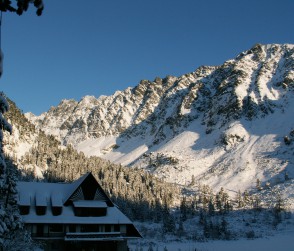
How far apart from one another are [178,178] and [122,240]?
5725 inches

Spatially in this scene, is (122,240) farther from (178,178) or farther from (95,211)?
(178,178)

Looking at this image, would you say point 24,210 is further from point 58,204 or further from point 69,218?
point 69,218

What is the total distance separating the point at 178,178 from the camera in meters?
189

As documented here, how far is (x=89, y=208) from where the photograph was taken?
45531 millimetres

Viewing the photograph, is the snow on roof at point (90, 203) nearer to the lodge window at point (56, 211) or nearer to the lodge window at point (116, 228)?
the lodge window at point (56, 211)

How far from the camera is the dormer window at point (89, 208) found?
44812 mm

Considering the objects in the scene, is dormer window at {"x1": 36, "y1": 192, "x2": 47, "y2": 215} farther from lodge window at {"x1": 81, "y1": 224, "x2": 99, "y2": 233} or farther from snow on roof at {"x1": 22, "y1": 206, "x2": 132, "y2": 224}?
lodge window at {"x1": 81, "y1": 224, "x2": 99, "y2": 233}

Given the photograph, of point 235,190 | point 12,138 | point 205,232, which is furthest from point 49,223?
point 235,190

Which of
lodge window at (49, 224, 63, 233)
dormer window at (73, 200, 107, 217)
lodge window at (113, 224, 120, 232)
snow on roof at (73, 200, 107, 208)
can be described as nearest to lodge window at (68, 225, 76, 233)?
lodge window at (49, 224, 63, 233)

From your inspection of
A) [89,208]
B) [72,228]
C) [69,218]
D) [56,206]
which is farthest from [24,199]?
[89,208]

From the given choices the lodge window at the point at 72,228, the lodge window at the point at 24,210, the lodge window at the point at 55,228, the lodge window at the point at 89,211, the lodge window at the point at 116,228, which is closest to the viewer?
the lodge window at the point at 55,228

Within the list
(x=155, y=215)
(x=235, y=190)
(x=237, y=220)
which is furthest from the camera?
(x=235, y=190)

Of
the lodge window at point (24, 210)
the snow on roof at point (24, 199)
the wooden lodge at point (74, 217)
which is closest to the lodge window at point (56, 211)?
the wooden lodge at point (74, 217)

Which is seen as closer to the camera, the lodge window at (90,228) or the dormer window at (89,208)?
the lodge window at (90,228)
